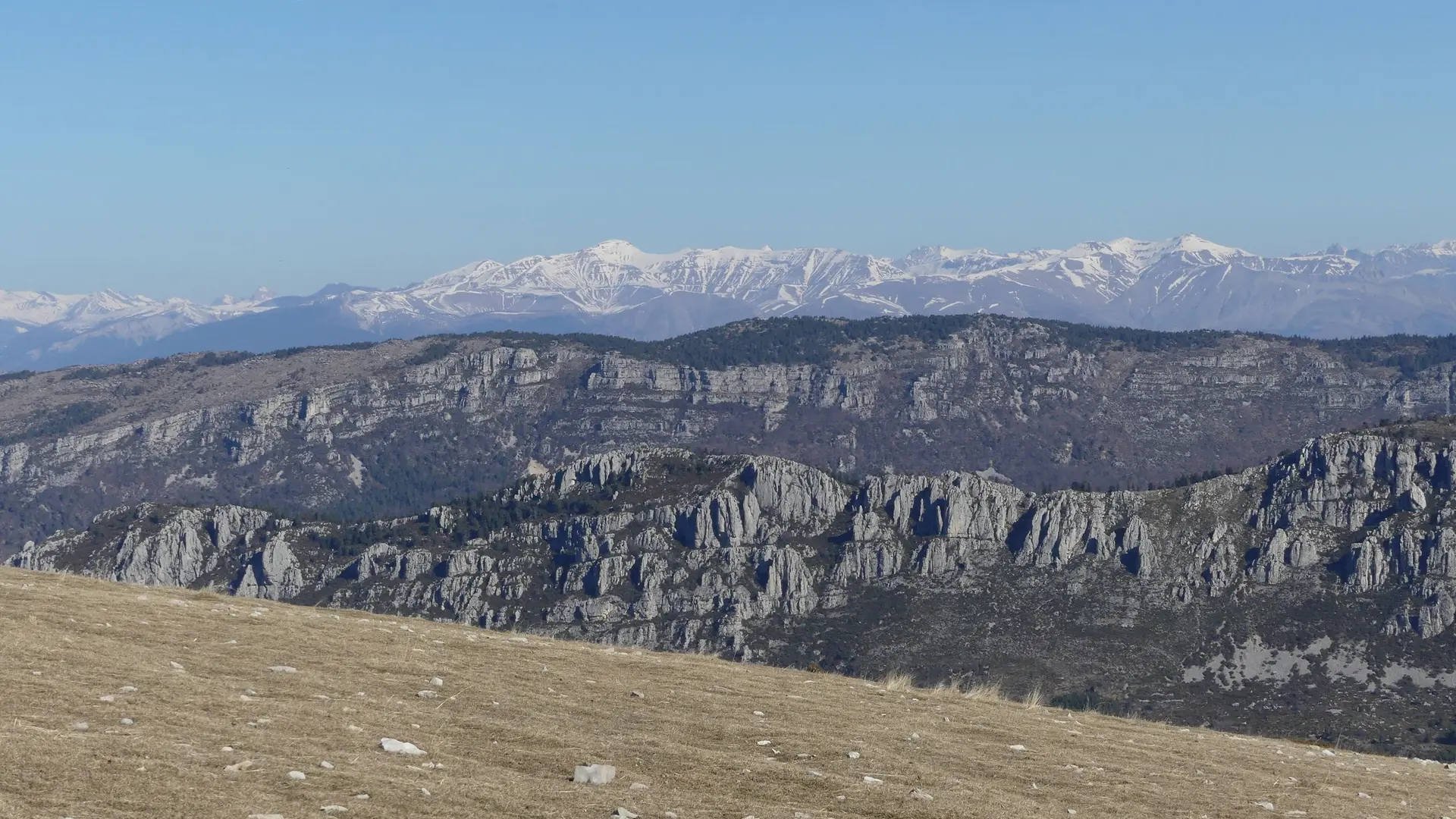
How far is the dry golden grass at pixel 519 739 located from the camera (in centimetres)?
2117

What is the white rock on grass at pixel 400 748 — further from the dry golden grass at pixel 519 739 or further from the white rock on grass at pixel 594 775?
the white rock on grass at pixel 594 775

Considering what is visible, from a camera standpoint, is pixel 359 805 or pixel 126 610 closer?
pixel 359 805

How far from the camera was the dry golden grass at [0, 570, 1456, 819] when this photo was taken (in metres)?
21.2

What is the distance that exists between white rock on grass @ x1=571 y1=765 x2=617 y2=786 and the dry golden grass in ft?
0.53

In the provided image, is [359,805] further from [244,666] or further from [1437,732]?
[1437,732]

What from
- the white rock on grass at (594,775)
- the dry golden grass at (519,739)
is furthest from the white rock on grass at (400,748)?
Answer: the white rock on grass at (594,775)

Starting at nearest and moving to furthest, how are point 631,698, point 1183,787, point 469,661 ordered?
1. point 1183,787
2. point 631,698
3. point 469,661

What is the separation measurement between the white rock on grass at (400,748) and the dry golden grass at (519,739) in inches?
8.1

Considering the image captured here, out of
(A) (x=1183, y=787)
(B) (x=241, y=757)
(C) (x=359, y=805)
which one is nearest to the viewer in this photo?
(C) (x=359, y=805)

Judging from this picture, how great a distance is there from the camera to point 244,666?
28922mm

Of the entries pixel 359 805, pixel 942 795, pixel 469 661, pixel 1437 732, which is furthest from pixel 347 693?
pixel 1437 732

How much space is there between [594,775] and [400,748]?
311cm

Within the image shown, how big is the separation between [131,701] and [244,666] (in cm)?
425

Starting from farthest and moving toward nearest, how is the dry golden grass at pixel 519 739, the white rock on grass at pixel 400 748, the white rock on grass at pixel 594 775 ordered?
the white rock on grass at pixel 400 748, the white rock on grass at pixel 594 775, the dry golden grass at pixel 519 739
